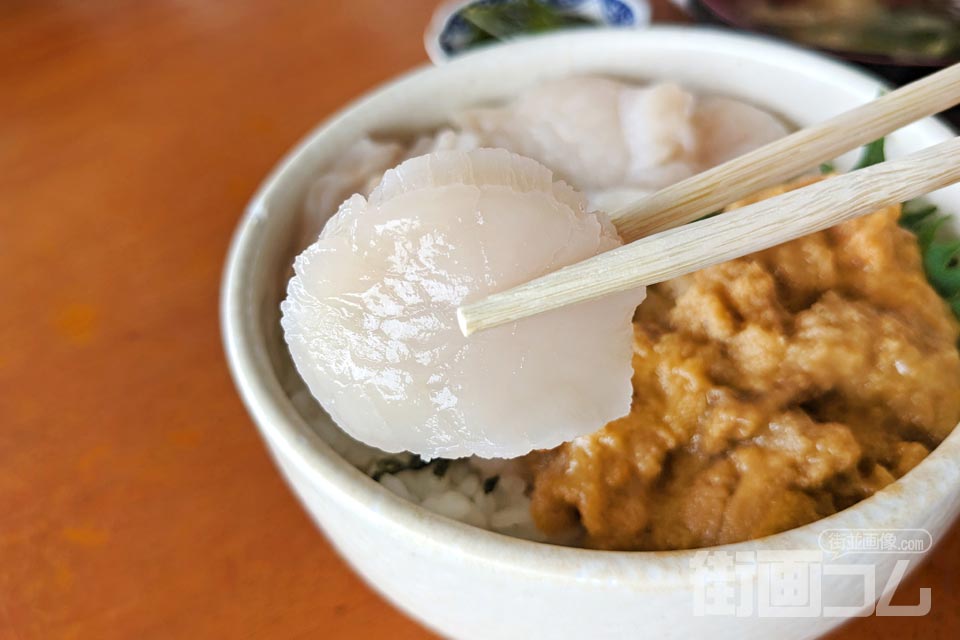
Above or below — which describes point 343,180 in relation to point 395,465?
above

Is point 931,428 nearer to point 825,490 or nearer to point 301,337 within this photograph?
point 825,490

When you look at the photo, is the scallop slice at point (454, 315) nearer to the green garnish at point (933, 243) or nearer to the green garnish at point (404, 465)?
the green garnish at point (404, 465)

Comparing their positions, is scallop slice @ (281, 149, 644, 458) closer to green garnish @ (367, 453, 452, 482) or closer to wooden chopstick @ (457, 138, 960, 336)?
wooden chopstick @ (457, 138, 960, 336)

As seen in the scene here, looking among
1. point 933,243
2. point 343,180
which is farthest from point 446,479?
point 933,243

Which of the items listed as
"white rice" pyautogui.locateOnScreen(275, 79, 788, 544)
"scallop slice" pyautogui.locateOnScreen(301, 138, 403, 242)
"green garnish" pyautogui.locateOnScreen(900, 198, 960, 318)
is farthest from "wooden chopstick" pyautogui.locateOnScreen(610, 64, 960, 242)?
"scallop slice" pyautogui.locateOnScreen(301, 138, 403, 242)

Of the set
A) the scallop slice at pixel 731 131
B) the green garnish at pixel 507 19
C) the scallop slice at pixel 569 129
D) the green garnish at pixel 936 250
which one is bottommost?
the green garnish at pixel 936 250

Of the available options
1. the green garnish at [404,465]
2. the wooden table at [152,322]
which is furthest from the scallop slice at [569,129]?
the wooden table at [152,322]

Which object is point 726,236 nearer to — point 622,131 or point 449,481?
point 449,481
